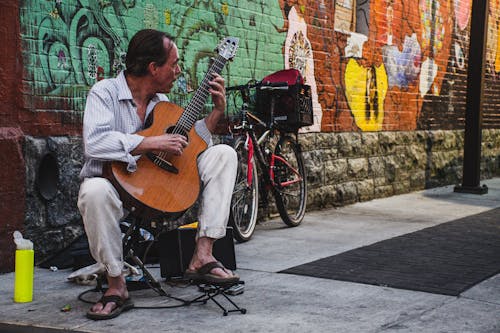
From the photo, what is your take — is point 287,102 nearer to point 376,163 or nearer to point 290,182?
point 290,182

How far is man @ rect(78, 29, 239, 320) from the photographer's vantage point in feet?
14.0

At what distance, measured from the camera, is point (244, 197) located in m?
7.20

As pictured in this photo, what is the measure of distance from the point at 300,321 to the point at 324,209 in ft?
17.0

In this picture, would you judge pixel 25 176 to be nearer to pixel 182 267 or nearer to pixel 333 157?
pixel 182 267

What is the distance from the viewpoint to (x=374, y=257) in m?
6.22

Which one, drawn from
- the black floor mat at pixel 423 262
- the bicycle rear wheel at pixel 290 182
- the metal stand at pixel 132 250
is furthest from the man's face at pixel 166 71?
the bicycle rear wheel at pixel 290 182

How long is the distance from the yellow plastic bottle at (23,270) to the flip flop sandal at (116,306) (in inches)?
20.3

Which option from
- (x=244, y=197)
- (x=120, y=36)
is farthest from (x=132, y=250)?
(x=244, y=197)

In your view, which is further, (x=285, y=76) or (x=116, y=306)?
(x=285, y=76)

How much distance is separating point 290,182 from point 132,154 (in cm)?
371

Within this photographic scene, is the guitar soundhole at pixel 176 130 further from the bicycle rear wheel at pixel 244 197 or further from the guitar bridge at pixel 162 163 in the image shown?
the bicycle rear wheel at pixel 244 197

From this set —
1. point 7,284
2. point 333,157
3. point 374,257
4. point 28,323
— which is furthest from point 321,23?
point 28,323

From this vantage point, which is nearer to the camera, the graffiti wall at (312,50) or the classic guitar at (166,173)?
the classic guitar at (166,173)

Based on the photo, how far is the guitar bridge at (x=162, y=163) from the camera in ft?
14.8
